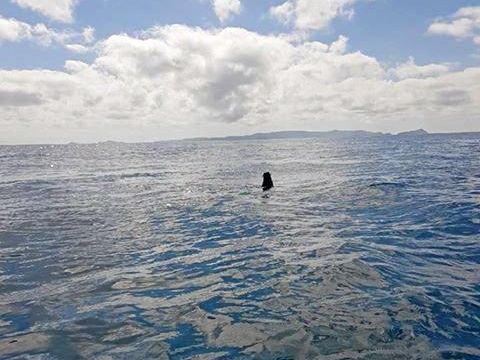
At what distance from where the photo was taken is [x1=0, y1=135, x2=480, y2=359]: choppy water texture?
8188mm

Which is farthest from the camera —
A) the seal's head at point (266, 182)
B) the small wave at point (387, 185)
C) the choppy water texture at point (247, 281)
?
the seal's head at point (266, 182)

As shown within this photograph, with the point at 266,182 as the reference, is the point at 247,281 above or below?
below

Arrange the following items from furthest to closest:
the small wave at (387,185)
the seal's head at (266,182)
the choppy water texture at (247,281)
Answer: the seal's head at (266,182) → the small wave at (387,185) → the choppy water texture at (247,281)

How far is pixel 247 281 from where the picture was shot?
11523 mm

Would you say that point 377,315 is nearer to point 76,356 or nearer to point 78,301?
point 76,356

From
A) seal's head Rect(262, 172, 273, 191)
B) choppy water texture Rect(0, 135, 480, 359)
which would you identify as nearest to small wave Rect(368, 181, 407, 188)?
choppy water texture Rect(0, 135, 480, 359)

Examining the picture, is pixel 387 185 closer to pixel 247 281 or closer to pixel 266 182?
pixel 266 182

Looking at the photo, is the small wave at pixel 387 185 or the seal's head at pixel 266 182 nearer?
the small wave at pixel 387 185

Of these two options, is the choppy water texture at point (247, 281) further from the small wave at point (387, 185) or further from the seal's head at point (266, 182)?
the seal's head at point (266, 182)

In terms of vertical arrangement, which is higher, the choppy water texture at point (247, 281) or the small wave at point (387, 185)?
the small wave at point (387, 185)

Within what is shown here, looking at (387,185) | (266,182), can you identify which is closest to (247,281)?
(266,182)

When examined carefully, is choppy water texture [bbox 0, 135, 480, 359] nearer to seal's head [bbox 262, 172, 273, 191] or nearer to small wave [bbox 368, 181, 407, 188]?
Result: small wave [bbox 368, 181, 407, 188]

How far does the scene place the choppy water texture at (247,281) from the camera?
819 centimetres

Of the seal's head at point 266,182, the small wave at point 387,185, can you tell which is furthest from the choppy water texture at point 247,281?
the seal's head at point 266,182
